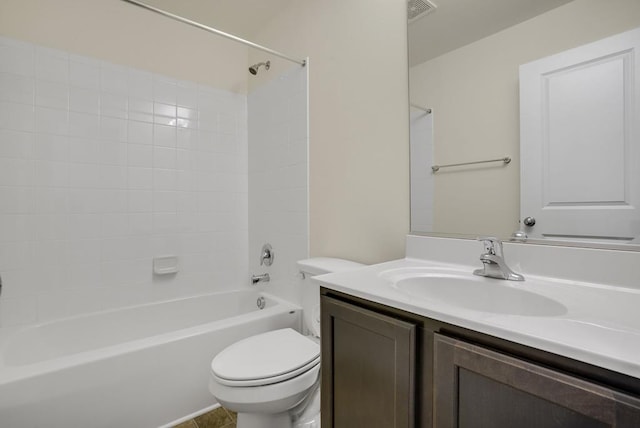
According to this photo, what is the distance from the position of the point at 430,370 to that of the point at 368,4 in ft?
5.16

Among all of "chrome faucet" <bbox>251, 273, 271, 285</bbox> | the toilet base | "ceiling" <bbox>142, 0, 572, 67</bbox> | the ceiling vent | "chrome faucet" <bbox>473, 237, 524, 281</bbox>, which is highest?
the ceiling vent

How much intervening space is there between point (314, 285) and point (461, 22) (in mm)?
1296

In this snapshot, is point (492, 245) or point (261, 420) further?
point (261, 420)

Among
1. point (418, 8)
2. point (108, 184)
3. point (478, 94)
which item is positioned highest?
point (418, 8)

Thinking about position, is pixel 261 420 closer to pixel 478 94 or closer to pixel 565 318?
pixel 565 318

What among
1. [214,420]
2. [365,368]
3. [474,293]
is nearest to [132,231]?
[214,420]

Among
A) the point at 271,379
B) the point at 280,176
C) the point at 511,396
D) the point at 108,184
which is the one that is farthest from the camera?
the point at 280,176

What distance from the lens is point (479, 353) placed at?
57 cm

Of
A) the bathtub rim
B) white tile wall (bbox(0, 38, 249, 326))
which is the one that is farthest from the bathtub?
white tile wall (bbox(0, 38, 249, 326))

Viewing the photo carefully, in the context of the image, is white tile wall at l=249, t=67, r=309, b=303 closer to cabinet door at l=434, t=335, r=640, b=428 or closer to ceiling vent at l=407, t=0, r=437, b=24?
ceiling vent at l=407, t=0, r=437, b=24

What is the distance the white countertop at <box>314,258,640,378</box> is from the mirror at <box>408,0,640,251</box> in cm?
17

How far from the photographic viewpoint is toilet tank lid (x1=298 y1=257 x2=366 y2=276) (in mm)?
1417

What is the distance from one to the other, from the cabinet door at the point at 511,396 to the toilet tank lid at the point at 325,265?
0.80 metres

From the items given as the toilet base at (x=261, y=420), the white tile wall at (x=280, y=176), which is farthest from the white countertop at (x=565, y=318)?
the white tile wall at (x=280, y=176)
